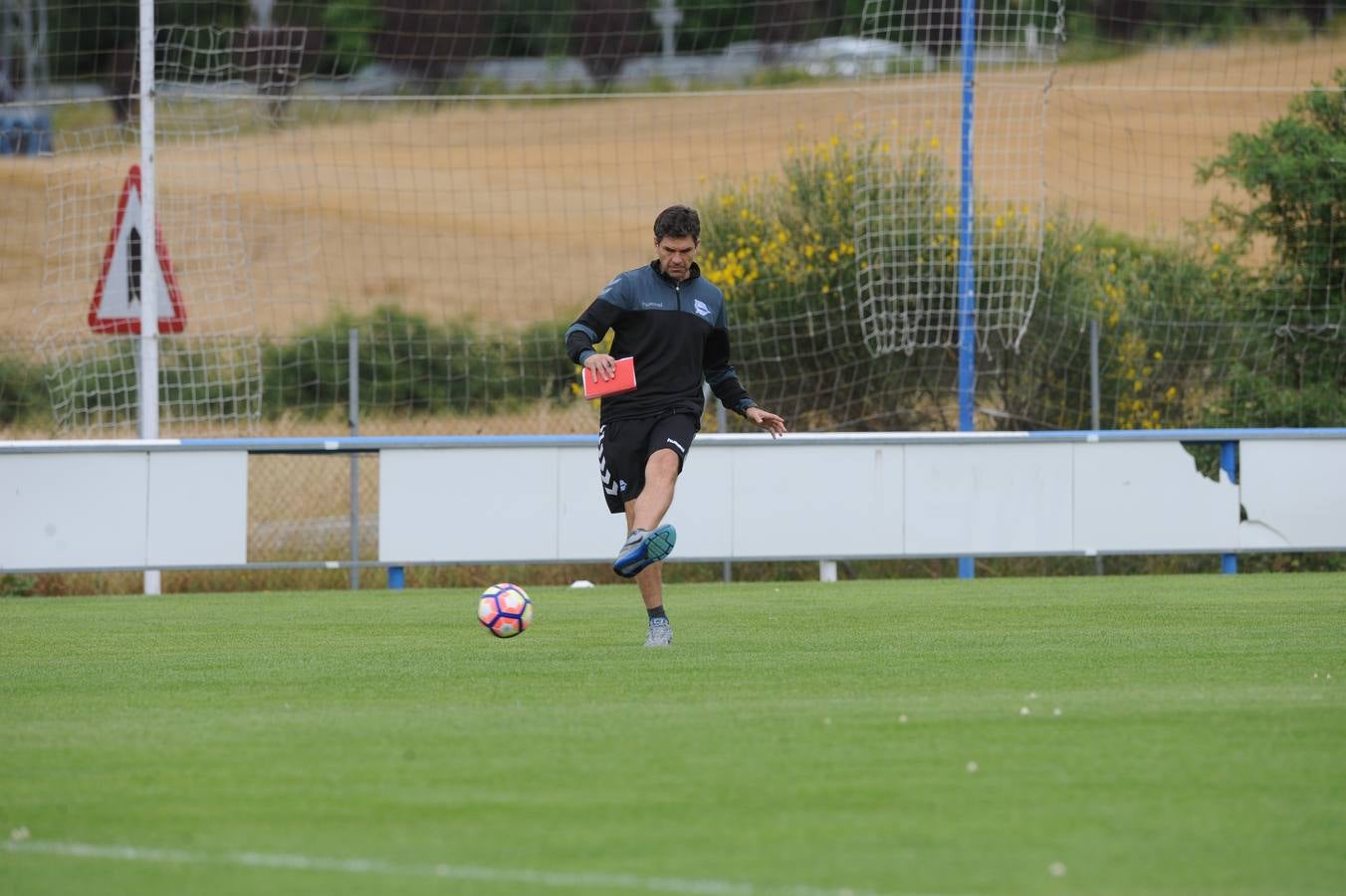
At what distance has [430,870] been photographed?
4.58 m

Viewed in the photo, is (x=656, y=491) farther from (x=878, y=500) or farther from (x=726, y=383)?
(x=878, y=500)

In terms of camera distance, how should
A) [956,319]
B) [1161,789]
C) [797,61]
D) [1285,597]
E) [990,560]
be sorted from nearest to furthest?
1. [1161,789]
2. [1285,597]
3. [990,560]
4. [956,319]
5. [797,61]

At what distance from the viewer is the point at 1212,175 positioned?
2062 cm

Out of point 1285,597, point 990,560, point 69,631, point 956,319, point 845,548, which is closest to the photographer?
point 69,631

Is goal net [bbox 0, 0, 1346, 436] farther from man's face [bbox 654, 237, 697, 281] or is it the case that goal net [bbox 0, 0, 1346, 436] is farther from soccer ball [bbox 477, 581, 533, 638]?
man's face [bbox 654, 237, 697, 281]

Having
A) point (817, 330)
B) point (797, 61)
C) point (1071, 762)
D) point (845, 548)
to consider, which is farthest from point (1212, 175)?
point (797, 61)

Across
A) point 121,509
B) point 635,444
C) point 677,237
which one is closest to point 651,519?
point 635,444

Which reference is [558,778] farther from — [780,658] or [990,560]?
[990,560]

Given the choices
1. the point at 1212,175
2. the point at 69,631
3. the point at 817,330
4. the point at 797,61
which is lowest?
the point at 69,631

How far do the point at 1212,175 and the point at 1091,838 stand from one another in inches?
669

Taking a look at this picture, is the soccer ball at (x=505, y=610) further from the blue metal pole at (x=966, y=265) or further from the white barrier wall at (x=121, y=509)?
the blue metal pole at (x=966, y=265)

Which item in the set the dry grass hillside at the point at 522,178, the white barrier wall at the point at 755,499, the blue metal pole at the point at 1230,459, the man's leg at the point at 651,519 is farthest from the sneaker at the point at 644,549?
Answer: the dry grass hillside at the point at 522,178

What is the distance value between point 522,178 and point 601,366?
3351 cm

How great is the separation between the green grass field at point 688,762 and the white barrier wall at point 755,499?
14.5ft
